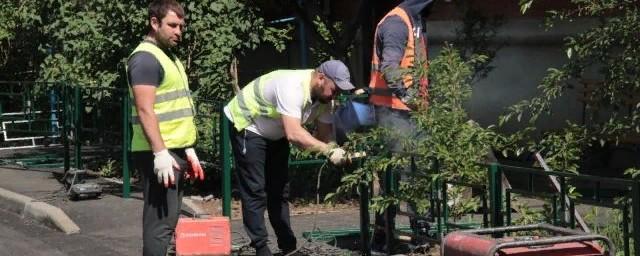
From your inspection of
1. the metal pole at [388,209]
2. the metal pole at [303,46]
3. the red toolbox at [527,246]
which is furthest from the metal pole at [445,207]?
the metal pole at [303,46]

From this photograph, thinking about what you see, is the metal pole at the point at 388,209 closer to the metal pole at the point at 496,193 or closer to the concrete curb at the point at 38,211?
the metal pole at the point at 496,193

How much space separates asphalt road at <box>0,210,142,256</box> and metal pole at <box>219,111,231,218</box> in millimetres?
862

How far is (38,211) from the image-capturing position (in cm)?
933

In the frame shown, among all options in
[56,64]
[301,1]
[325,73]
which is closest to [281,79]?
[325,73]

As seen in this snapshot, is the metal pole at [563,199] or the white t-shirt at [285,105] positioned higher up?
the white t-shirt at [285,105]

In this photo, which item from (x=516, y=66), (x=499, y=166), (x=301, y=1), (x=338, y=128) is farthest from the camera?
Result: (x=516, y=66)

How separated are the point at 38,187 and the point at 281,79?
534 cm

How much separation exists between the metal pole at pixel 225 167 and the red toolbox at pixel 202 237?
1.64 m

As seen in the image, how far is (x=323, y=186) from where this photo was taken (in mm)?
10008

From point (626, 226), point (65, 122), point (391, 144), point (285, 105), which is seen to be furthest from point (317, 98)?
point (65, 122)

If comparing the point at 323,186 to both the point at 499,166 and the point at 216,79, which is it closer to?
the point at 216,79

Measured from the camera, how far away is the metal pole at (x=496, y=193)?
18.4 ft

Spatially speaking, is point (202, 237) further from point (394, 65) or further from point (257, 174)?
point (394, 65)

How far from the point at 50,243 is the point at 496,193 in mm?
4004
